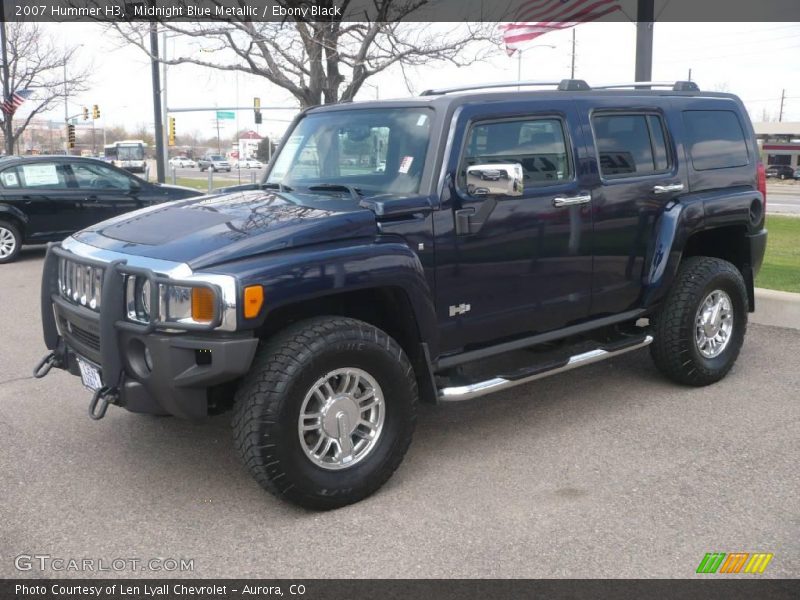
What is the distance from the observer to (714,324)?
223 inches

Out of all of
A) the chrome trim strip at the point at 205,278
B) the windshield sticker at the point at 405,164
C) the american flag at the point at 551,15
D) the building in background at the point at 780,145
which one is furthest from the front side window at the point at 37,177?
the building in background at the point at 780,145

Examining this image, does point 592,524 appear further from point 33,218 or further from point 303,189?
point 33,218

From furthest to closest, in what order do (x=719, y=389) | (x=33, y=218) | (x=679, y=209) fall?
(x=33, y=218) < (x=719, y=389) < (x=679, y=209)

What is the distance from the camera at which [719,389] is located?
5.61m

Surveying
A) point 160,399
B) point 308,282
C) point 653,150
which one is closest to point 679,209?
point 653,150

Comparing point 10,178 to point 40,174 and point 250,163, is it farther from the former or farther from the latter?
point 250,163

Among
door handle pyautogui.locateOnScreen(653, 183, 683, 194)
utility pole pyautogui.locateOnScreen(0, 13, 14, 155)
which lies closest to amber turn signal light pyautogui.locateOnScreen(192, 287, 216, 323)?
door handle pyautogui.locateOnScreen(653, 183, 683, 194)

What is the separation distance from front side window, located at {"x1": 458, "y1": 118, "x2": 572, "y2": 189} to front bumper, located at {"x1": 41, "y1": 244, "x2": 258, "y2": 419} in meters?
1.63

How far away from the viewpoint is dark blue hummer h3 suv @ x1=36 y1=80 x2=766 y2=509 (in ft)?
11.8

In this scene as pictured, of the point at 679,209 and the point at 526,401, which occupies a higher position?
the point at 679,209

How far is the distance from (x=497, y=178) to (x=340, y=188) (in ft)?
3.15

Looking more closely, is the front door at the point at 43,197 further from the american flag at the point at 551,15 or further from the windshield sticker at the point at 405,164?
the windshield sticker at the point at 405,164

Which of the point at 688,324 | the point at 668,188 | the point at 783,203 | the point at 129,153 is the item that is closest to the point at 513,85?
the point at 668,188
